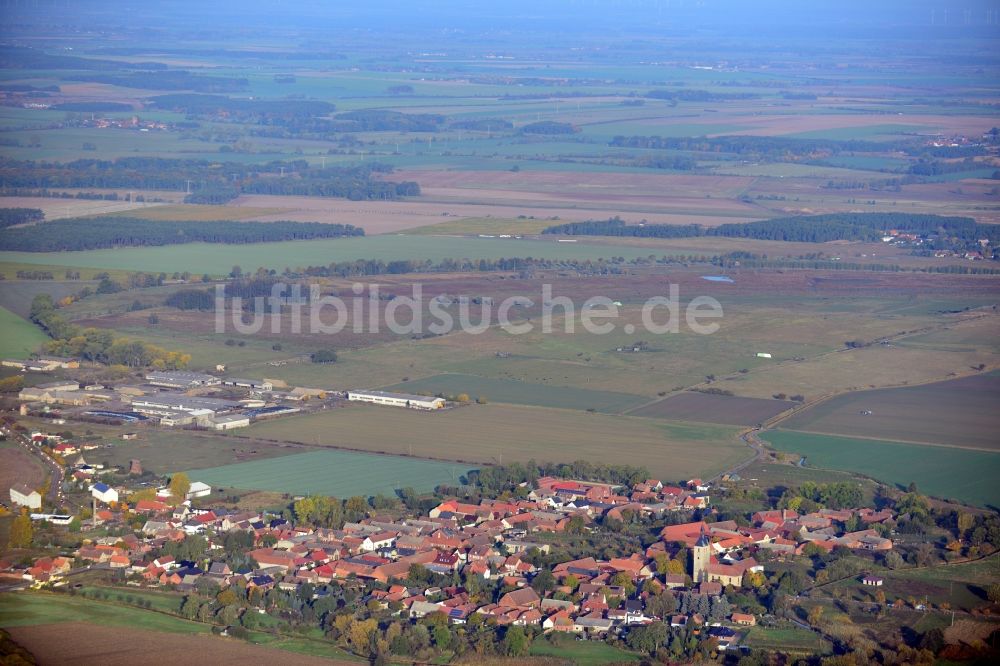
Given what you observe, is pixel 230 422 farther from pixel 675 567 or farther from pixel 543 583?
pixel 675 567

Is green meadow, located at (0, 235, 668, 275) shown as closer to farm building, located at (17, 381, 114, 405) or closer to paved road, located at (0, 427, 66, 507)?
farm building, located at (17, 381, 114, 405)

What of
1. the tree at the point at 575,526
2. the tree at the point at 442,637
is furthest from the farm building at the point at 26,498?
the tree at the point at 442,637

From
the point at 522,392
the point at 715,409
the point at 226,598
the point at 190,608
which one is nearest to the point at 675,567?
the point at 226,598

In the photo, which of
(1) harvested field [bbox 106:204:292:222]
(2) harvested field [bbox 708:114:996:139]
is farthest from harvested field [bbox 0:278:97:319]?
(2) harvested field [bbox 708:114:996:139]

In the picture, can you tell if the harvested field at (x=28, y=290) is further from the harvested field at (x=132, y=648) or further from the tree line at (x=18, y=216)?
the harvested field at (x=132, y=648)

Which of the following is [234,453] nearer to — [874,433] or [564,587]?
[564,587]
